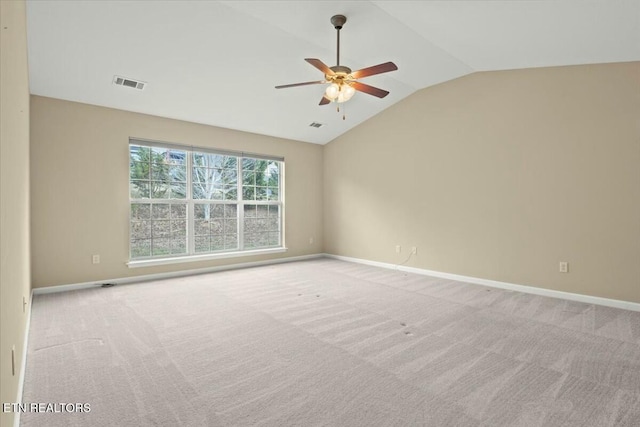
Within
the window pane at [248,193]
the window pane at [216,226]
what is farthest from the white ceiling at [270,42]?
the window pane at [216,226]

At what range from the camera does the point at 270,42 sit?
359cm

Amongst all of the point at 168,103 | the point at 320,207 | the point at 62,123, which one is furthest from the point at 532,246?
the point at 62,123

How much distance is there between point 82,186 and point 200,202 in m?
1.60

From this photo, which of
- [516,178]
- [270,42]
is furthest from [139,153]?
[516,178]

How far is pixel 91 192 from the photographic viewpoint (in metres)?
4.29

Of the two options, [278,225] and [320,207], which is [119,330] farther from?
[320,207]

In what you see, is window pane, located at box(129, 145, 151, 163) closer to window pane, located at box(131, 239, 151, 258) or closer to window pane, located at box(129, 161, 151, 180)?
window pane, located at box(129, 161, 151, 180)

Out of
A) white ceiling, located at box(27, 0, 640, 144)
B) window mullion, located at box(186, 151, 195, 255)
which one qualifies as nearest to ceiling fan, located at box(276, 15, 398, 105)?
white ceiling, located at box(27, 0, 640, 144)

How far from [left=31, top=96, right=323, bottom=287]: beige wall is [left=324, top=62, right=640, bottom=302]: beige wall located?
11.5ft

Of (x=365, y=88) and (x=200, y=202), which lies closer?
(x=365, y=88)

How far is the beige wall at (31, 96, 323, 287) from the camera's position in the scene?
13.0ft

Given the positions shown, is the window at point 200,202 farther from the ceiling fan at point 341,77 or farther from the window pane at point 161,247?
the ceiling fan at point 341,77

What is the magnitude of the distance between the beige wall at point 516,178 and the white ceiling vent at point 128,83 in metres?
3.79

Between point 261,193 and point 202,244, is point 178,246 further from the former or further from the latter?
point 261,193
